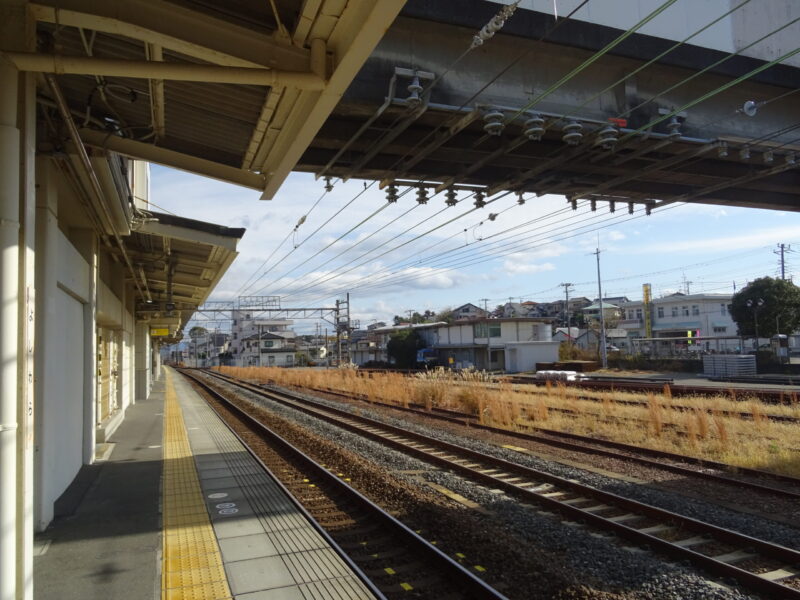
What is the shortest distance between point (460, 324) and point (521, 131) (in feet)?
165

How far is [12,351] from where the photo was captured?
3.33 metres

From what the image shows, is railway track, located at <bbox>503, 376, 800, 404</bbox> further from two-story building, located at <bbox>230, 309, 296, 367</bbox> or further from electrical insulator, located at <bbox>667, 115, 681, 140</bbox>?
two-story building, located at <bbox>230, 309, 296, 367</bbox>

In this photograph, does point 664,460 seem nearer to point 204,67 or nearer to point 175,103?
point 175,103

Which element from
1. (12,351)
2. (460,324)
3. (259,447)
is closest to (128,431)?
(259,447)

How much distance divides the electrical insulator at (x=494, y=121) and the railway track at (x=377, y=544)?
4675 millimetres

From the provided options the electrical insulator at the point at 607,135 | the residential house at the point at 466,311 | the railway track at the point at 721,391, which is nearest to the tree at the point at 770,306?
the railway track at the point at 721,391

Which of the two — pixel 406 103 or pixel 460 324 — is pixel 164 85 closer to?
pixel 406 103

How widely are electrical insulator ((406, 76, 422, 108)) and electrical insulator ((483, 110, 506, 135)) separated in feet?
2.84

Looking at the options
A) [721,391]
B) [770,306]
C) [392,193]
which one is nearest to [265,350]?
[770,306]

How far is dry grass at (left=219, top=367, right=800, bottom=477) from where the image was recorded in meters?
10.6

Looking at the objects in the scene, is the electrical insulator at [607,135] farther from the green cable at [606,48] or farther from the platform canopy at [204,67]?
the platform canopy at [204,67]

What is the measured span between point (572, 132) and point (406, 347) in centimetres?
5285

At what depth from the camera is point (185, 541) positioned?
5703mm

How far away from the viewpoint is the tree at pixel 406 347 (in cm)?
5950
